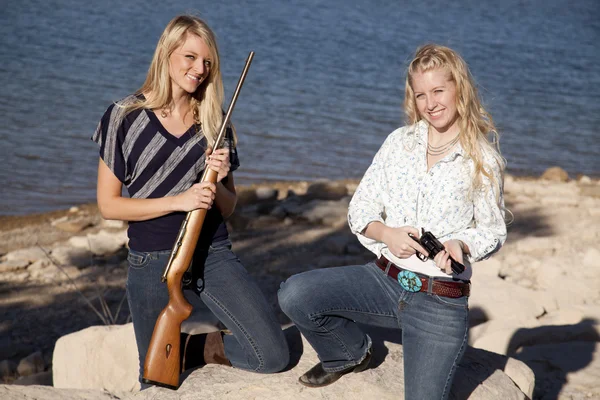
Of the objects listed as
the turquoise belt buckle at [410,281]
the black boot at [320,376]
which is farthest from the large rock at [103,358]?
the turquoise belt buckle at [410,281]

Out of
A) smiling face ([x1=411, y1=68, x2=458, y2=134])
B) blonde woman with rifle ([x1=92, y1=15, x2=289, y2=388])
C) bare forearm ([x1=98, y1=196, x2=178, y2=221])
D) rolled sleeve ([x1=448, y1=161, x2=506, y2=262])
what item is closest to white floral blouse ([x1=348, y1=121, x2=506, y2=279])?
rolled sleeve ([x1=448, y1=161, x2=506, y2=262])

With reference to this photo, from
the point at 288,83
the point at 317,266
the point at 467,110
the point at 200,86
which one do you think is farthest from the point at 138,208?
the point at 288,83

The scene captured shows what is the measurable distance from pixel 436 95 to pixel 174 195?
1348 mm

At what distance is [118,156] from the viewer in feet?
12.9

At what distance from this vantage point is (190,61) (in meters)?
4.01

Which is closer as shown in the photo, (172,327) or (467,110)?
(467,110)

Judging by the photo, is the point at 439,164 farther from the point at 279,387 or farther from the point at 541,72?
the point at 541,72

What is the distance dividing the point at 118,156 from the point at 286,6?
71.8 feet

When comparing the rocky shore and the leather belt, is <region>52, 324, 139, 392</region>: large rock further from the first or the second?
the leather belt

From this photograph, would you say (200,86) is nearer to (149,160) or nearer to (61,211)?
(149,160)

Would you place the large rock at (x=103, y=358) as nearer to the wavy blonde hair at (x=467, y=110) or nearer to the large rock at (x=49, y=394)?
the large rock at (x=49, y=394)

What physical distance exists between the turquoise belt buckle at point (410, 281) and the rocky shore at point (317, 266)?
58cm

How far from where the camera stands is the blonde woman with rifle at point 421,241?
3.49 meters

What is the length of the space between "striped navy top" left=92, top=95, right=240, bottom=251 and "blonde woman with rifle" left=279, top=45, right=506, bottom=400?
2.31 ft
